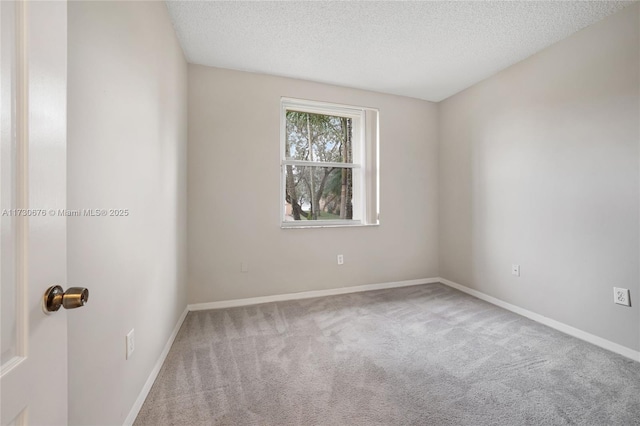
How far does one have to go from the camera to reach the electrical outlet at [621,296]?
1.92 metres

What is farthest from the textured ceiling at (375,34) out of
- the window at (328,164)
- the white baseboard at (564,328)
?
the white baseboard at (564,328)

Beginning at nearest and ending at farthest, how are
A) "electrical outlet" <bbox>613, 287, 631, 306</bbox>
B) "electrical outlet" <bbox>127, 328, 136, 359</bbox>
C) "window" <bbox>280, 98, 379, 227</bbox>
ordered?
"electrical outlet" <bbox>127, 328, 136, 359</bbox>
"electrical outlet" <bbox>613, 287, 631, 306</bbox>
"window" <bbox>280, 98, 379, 227</bbox>

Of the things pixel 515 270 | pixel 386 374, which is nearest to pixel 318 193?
pixel 386 374

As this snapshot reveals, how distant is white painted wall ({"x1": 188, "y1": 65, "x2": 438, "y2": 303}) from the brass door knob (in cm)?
227

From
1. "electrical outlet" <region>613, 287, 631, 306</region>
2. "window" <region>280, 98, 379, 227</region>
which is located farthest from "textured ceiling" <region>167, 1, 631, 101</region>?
"electrical outlet" <region>613, 287, 631, 306</region>

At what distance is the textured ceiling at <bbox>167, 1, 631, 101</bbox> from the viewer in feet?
6.41

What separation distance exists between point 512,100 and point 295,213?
102 inches

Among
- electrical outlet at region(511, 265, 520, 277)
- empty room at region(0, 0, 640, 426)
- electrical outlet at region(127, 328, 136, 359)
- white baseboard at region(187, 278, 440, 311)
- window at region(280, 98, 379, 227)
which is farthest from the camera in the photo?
window at region(280, 98, 379, 227)

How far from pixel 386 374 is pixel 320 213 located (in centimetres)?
195

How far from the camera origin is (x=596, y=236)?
208cm

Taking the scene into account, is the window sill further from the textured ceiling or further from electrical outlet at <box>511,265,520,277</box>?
the textured ceiling

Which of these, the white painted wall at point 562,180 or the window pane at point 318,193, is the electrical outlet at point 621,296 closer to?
the white painted wall at point 562,180

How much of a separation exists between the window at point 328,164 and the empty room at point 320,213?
0.10 ft

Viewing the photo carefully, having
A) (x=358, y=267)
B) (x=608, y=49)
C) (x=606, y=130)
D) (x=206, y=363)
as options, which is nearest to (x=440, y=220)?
(x=358, y=267)
